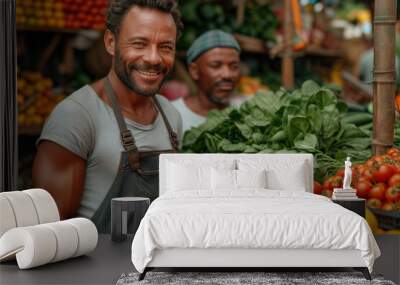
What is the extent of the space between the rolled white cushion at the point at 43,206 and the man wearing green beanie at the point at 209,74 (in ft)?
6.87

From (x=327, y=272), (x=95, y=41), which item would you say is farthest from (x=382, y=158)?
(x=95, y=41)

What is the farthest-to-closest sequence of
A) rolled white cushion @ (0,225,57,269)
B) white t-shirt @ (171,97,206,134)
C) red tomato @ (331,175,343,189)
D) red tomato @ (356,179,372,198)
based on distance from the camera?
1. white t-shirt @ (171,97,206,134)
2. red tomato @ (331,175,343,189)
3. red tomato @ (356,179,372,198)
4. rolled white cushion @ (0,225,57,269)

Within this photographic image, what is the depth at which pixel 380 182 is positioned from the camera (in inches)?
206

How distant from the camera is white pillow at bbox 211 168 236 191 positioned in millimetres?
5023

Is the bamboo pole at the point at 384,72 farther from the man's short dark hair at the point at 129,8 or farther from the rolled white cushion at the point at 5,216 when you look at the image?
the rolled white cushion at the point at 5,216

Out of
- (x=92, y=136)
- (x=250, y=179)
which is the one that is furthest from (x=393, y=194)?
(x=92, y=136)

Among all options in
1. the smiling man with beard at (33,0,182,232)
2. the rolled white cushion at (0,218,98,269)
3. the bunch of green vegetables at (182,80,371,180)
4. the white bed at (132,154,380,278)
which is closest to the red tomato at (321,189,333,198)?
the bunch of green vegetables at (182,80,371,180)

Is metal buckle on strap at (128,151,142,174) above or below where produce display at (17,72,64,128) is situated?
below

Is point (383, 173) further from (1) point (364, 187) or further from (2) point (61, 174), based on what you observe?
(2) point (61, 174)

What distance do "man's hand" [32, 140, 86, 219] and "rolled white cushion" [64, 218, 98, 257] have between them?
1267mm

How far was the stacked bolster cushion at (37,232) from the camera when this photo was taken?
13.6ft

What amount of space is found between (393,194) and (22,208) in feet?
7.83

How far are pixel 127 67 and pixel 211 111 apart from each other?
2.83ft

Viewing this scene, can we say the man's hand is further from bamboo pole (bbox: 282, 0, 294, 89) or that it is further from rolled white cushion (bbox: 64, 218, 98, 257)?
bamboo pole (bbox: 282, 0, 294, 89)
